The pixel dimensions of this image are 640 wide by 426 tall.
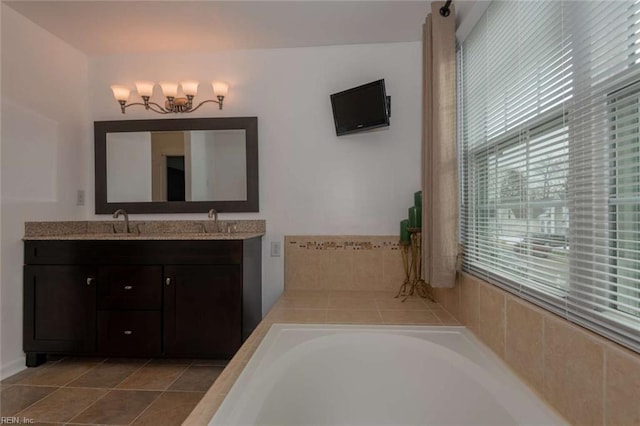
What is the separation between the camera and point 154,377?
1949 millimetres

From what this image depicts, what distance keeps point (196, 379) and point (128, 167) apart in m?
1.79

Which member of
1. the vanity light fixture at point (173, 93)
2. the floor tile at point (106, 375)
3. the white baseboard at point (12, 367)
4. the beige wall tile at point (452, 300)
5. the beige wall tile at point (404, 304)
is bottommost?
the floor tile at point (106, 375)

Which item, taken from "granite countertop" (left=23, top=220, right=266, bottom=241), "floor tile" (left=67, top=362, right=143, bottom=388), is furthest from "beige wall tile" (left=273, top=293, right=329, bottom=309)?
"floor tile" (left=67, top=362, right=143, bottom=388)

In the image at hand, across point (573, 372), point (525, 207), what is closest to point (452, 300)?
point (525, 207)

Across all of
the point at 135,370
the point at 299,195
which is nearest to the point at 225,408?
the point at 135,370

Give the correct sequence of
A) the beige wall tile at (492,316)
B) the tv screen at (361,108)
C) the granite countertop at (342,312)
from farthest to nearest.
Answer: the tv screen at (361,108) → the granite countertop at (342,312) → the beige wall tile at (492,316)

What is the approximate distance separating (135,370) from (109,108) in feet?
6.87

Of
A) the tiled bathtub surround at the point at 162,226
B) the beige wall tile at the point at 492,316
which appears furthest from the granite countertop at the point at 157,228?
the beige wall tile at the point at 492,316

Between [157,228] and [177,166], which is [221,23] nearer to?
[177,166]

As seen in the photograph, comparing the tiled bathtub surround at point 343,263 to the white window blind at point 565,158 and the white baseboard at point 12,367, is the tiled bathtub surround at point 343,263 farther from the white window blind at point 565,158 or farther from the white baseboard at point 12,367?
the white baseboard at point 12,367

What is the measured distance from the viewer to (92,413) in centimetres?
159

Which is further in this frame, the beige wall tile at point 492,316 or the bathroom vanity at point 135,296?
the bathroom vanity at point 135,296

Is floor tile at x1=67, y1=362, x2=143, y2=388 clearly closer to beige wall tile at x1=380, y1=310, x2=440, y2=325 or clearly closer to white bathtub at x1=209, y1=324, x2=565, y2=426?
white bathtub at x1=209, y1=324, x2=565, y2=426

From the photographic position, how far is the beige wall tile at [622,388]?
682 mm
